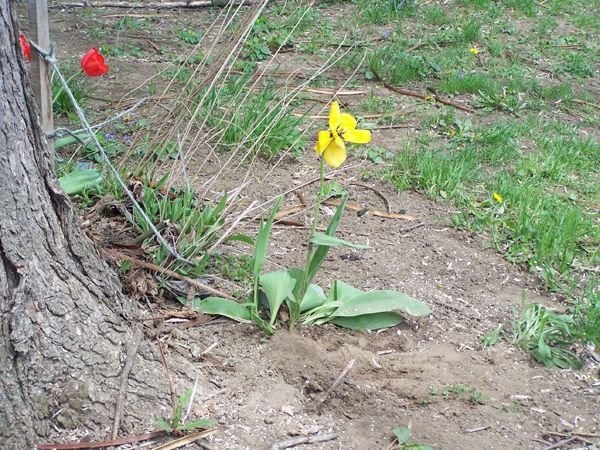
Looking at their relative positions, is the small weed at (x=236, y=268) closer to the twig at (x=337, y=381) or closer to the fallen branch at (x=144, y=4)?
the twig at (x=337, y=381)

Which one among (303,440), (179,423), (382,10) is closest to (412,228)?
(303,440)

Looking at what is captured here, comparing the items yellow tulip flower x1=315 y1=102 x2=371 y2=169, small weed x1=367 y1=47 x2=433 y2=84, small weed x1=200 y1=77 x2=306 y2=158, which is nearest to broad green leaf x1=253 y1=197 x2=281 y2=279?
yellow tulip flower x1=315 y1=102 x2=371 y2=169

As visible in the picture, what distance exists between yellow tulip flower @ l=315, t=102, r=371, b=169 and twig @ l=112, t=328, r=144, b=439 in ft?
3.06

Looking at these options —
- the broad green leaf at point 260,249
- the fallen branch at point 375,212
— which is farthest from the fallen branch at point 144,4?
the broad green leaf at point 260,249

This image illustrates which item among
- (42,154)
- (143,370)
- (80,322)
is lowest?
(143,370)

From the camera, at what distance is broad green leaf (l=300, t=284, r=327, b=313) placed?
316 cm

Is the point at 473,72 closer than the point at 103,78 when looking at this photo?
No

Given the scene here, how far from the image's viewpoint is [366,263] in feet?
12.2

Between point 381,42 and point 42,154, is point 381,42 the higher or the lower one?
the lower one

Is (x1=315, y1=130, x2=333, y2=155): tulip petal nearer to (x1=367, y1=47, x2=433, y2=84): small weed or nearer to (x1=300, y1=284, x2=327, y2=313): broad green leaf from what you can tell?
(x1=300, y1=284, x2=327, y2=313): broad green leaf

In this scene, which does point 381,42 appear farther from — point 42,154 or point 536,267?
point 42,154

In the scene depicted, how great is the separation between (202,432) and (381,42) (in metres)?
4.91

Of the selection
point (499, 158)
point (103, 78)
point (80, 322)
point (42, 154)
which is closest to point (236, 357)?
point (80, 322)

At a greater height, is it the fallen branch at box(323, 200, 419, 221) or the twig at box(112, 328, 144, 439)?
the twig at box(112, 328, 144, 439)
